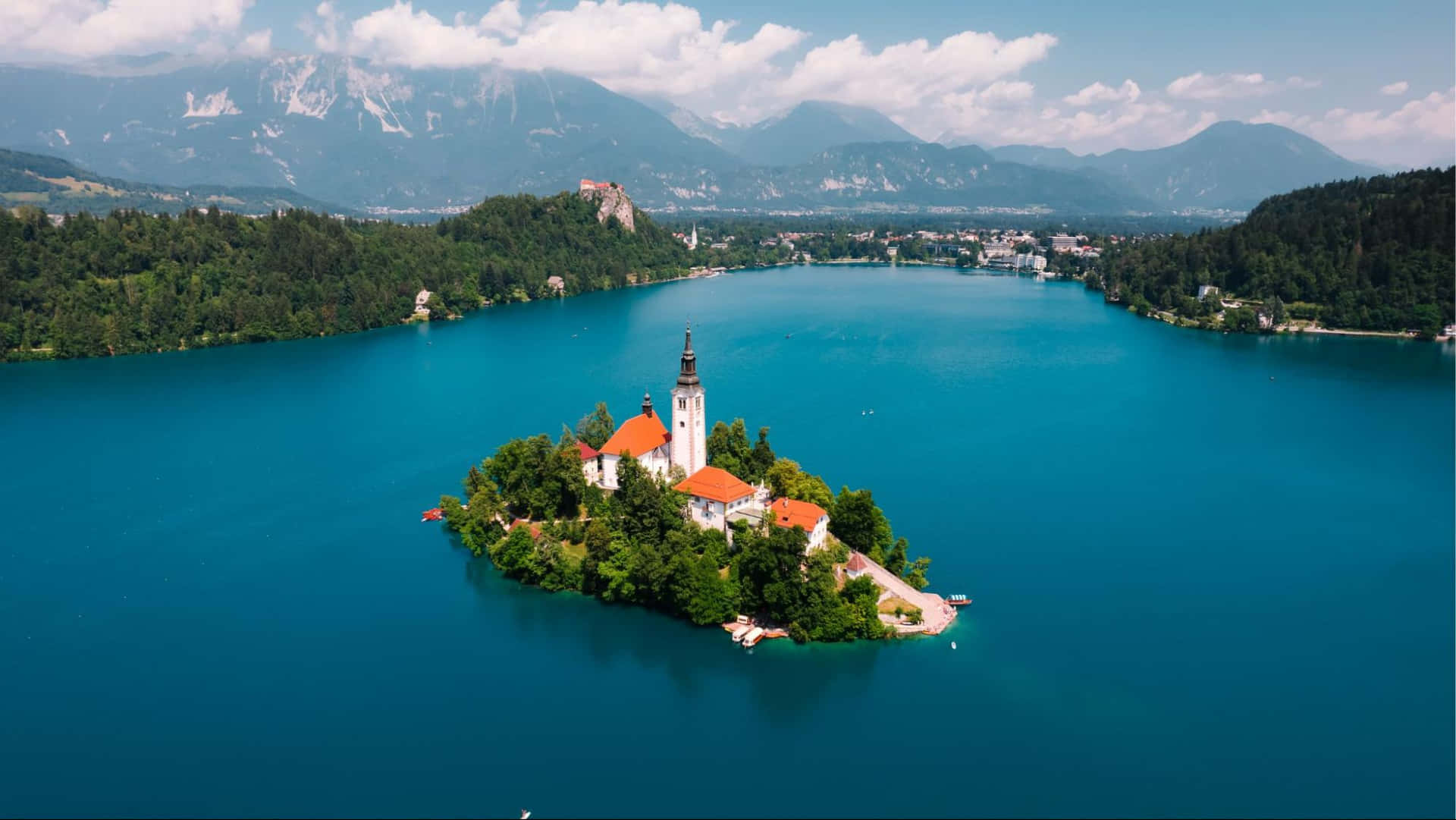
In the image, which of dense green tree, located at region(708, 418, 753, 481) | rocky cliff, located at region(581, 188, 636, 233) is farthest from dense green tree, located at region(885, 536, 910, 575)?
rocky cliff, located at region(581, 188, 636, 233)

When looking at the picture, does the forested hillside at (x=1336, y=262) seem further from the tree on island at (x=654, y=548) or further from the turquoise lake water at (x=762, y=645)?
the tree on island at (x=654, y=548)

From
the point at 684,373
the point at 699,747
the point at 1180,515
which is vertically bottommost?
the point at 699,747

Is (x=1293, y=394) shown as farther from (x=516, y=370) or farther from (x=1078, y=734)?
(x=516, y=370)

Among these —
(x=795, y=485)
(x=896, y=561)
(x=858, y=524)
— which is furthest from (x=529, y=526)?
(x=896, y=561)

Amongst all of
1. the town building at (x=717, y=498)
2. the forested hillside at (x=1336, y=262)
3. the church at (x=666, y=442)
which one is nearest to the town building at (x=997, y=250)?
the forested hillside at (x=1336, y=262)

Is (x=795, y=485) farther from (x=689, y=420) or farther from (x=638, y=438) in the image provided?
(x=638, y=438)

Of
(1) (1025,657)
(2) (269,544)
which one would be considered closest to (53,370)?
(2) (269,544)
